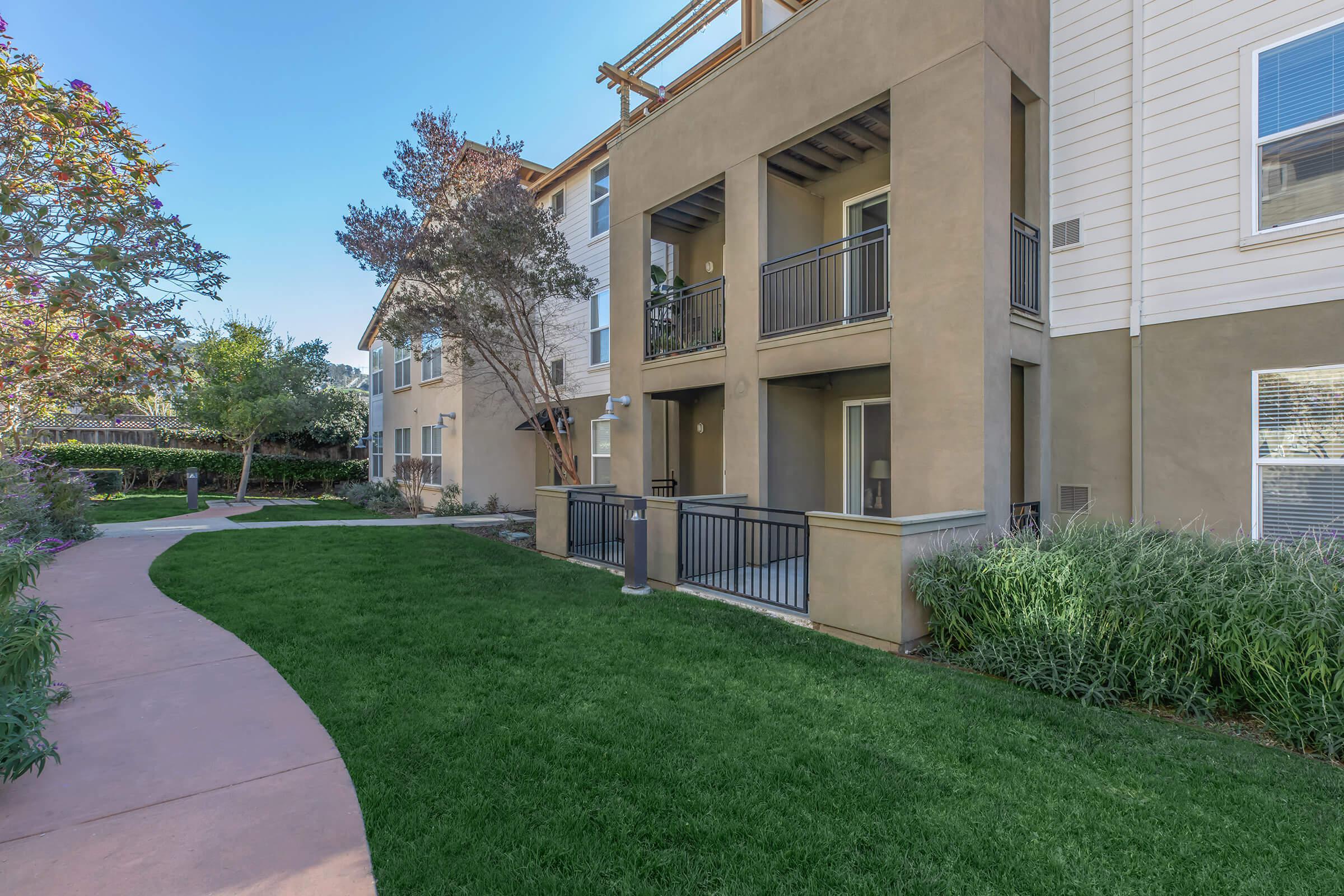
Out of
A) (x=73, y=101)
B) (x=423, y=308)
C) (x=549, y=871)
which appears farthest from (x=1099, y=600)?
(x=423, y=308)

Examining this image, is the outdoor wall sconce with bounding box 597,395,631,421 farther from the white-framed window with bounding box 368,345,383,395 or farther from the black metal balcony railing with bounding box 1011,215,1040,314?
the white-framed window with bounding box 368,345,383,395

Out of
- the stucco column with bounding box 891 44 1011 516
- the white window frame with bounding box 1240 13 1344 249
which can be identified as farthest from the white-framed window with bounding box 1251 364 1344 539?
the stucco column with bounding box 891 44 1011 516

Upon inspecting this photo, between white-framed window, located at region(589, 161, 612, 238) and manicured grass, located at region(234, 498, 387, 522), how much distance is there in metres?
9.53

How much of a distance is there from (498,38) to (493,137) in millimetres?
4067

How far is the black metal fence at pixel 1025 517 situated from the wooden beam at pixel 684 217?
7.44 m

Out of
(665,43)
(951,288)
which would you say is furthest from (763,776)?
(665,43)

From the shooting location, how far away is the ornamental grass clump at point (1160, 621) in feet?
12.9

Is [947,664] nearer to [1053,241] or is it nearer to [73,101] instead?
[1053,241]

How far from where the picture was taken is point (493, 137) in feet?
42.2

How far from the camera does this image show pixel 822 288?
869cm

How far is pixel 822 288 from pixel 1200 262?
13.4 ft

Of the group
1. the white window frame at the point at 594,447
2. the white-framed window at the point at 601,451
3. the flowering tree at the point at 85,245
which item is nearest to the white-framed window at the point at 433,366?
the white window frame at the point at 594,447

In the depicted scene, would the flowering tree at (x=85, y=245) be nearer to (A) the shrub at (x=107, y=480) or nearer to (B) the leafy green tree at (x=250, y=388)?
(B) the leafy green tree at (x=250, y=388)

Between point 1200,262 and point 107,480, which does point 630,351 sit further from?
point 107,480
